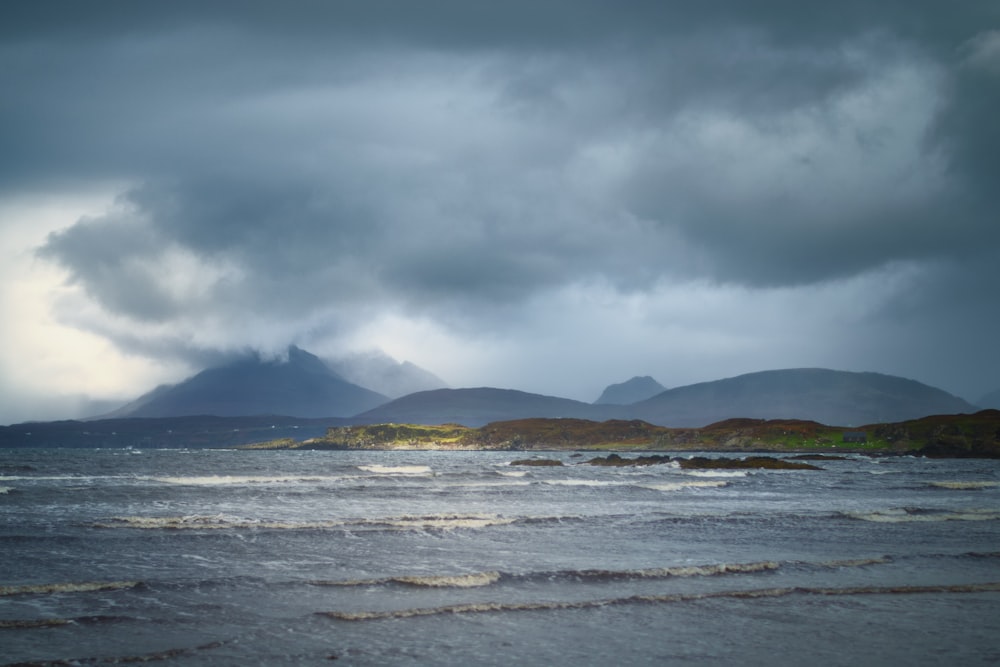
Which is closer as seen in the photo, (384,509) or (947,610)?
(947,610)

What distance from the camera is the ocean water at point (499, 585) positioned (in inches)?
626

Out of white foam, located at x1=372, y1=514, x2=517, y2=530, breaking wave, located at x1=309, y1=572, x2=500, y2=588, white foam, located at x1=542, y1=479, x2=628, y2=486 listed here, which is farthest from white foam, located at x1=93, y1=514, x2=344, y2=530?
white foam, located at x1=542, y1=479, x2=628, y2=486

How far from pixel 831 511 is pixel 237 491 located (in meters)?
45.0

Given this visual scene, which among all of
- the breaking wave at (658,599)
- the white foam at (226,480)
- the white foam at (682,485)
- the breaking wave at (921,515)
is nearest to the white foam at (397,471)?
the white foam at (226,480)

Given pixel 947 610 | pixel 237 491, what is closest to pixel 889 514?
pixel 947 610

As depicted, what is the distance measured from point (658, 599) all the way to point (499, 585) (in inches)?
192

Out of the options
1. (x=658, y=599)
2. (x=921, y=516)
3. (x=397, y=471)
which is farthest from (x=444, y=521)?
(x=397, y=471)

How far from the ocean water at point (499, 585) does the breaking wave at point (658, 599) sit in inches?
3.7

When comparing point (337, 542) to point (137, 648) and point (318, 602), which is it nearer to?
point (318, 602)

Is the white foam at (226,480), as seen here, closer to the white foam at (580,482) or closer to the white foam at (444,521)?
the white foam at (580,482)

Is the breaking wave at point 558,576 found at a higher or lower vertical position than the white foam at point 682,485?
higher

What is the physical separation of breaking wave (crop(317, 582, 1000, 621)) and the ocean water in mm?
94

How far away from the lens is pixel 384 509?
4625 cm

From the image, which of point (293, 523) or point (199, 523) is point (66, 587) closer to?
point (199, 523)
